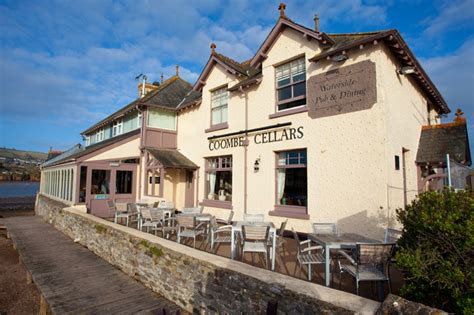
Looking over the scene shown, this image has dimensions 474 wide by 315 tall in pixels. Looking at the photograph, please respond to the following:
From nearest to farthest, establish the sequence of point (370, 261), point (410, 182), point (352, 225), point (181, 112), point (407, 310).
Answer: point (407, 310)
point (370, 261)
point (352, 225)
point (410, 182)
point (181, 112)

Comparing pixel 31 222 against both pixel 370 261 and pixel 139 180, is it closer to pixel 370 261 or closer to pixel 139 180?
pixel 139 180

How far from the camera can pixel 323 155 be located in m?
7.88

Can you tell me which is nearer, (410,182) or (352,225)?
(352,225)

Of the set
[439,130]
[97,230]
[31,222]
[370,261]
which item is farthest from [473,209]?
[31,222]

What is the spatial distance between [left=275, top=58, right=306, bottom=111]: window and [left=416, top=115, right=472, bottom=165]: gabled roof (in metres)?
4.30

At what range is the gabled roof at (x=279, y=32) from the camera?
7910 millimetres

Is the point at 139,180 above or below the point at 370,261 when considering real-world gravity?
above

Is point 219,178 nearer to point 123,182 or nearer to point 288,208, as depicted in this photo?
point 288,208

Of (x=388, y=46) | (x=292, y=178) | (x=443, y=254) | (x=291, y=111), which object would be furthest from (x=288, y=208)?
(x=443, y=254)

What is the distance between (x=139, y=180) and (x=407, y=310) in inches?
544

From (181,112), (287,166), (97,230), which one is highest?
(181,112)

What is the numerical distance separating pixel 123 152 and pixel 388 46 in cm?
1259

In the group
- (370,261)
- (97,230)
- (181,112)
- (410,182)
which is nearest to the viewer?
(370,261)

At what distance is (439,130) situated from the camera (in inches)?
347
